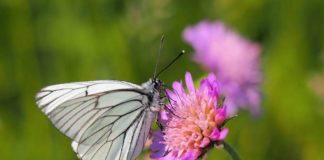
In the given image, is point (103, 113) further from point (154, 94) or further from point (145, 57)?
point (145, 57)

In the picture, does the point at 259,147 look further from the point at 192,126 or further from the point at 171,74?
the point at 192,126

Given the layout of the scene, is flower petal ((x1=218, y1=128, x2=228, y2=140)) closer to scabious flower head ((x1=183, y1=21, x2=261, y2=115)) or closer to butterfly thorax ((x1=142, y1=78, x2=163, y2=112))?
butterfly thorax ((x1=142, y1=78, x2=163, y2=112))

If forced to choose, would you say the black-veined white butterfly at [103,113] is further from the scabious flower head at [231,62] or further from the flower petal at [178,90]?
the scabious flower head at [231,62]

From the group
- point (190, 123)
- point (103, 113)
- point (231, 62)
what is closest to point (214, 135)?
point (190, 123)

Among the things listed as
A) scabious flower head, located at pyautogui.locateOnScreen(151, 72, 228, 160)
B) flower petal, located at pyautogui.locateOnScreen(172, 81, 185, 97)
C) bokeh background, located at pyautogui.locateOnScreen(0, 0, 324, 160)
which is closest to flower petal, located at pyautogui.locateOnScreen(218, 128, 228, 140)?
scabious flower head, located at pyautogui.locateOnScreen(151, 72, 228, 160)

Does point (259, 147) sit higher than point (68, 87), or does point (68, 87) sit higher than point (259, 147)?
point (68, 87)

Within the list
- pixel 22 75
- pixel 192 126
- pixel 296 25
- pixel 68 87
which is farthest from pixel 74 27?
pixel 192 126

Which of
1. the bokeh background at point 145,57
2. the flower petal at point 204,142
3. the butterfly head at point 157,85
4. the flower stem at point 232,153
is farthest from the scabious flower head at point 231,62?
the flower stem at point 232,153
